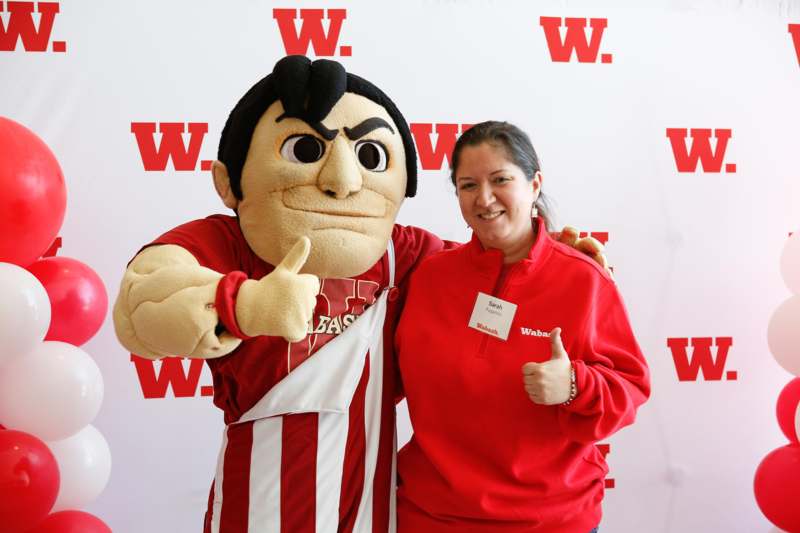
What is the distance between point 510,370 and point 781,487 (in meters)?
1.38

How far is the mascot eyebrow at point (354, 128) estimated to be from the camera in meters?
1.40

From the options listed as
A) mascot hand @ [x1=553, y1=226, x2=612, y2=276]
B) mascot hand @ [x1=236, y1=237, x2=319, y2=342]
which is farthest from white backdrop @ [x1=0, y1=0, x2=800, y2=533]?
mascot hand @ [x1=236, y1=237, x2=319, y2=342]

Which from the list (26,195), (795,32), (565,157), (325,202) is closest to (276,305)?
(325,202)

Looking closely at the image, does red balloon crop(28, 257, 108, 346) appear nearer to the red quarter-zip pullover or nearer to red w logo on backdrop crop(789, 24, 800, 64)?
the red quarter-zip pullover

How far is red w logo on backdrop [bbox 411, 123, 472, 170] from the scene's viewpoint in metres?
2.45

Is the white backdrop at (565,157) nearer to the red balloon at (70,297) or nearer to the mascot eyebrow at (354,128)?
the red balloon at (70,297)

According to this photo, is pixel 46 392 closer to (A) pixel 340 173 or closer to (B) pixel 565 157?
(A) pixel 340 173

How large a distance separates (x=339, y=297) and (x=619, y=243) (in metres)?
1.40

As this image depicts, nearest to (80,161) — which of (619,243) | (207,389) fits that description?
(207,389)

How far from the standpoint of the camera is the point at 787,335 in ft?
7.36

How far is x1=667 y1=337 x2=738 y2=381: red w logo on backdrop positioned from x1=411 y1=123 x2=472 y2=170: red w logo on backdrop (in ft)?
3.34

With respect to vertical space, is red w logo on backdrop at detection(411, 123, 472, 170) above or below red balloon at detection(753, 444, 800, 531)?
above

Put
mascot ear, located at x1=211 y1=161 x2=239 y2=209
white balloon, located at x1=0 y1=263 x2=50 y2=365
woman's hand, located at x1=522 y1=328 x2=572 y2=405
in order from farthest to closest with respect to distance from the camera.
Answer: white balloon, located at x1=0 y1=263 x2=50 y2=365 → mascot ear, located at x1=211 y1=161 x2=239 y2=209 → woman's hand, located at x1=522 y1=328 x2=572 y2=405

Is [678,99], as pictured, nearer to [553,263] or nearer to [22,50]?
[553,263]
